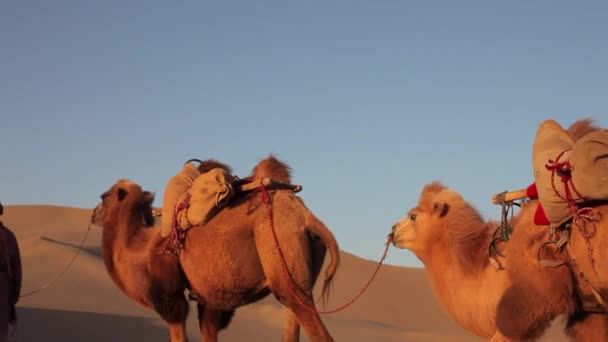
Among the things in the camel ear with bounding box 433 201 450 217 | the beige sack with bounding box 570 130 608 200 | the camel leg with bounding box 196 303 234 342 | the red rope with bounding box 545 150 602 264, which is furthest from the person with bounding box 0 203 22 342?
the beige sack with bounding box 570 130 608 200

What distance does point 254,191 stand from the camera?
26.3ft

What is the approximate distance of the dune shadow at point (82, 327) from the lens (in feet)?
50.4

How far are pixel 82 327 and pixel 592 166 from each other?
13.4 metres

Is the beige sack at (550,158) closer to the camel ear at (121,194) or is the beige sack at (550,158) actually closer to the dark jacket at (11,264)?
the dark jacket at (11,264)

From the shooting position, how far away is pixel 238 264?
7.69m

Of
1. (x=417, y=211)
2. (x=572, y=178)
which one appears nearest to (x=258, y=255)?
(x=417, y=211)

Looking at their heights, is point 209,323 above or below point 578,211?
below

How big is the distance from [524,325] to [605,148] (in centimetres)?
145

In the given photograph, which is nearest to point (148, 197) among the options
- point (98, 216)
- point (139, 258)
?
point (98, 216)

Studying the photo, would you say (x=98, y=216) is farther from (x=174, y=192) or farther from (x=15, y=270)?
(x=15, y=270)

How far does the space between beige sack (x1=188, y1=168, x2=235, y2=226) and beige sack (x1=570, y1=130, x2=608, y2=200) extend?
365 cm

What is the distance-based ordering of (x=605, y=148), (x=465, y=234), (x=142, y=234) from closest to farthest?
(x=605, y=148)
(x=465, y=234)
(x=142, y=234)

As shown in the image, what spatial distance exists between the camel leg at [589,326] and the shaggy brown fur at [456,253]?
24.0 inches

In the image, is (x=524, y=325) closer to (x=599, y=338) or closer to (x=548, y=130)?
(x=599, y=338)
